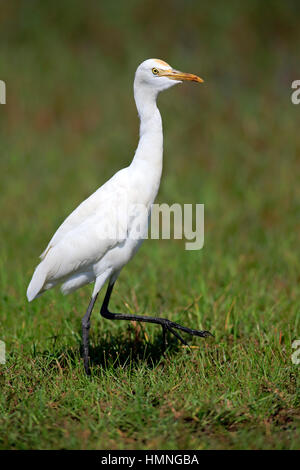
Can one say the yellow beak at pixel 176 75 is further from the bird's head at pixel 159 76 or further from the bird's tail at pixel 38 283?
the bird's tail at pixel 38 283

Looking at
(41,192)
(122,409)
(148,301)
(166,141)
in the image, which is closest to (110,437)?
(122,409)

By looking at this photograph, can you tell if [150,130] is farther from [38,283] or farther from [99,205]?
[38,283]

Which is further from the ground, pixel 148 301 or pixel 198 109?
pixel 198 109

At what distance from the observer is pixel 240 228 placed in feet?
22.3

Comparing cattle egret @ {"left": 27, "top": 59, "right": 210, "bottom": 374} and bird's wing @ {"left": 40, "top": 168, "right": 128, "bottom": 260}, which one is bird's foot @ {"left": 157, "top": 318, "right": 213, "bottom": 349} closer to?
cattle egret @ {"left": 27, "top": 59, "right": 210, "bottom": 374}

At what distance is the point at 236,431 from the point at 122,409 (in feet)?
2.04

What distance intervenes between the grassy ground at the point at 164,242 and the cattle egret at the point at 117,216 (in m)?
0.57

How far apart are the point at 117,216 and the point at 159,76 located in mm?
911

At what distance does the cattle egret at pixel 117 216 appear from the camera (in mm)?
3719

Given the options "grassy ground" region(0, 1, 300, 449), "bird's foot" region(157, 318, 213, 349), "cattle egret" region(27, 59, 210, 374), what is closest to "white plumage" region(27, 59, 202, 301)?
"cattle egret" region(27, 59, 210, 374)

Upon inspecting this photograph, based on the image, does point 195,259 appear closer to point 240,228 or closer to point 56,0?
point 240,228

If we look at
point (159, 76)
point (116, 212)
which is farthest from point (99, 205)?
point (159, 76)

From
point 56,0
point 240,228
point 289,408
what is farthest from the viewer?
point 56,0

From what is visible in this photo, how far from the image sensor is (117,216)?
370cm
